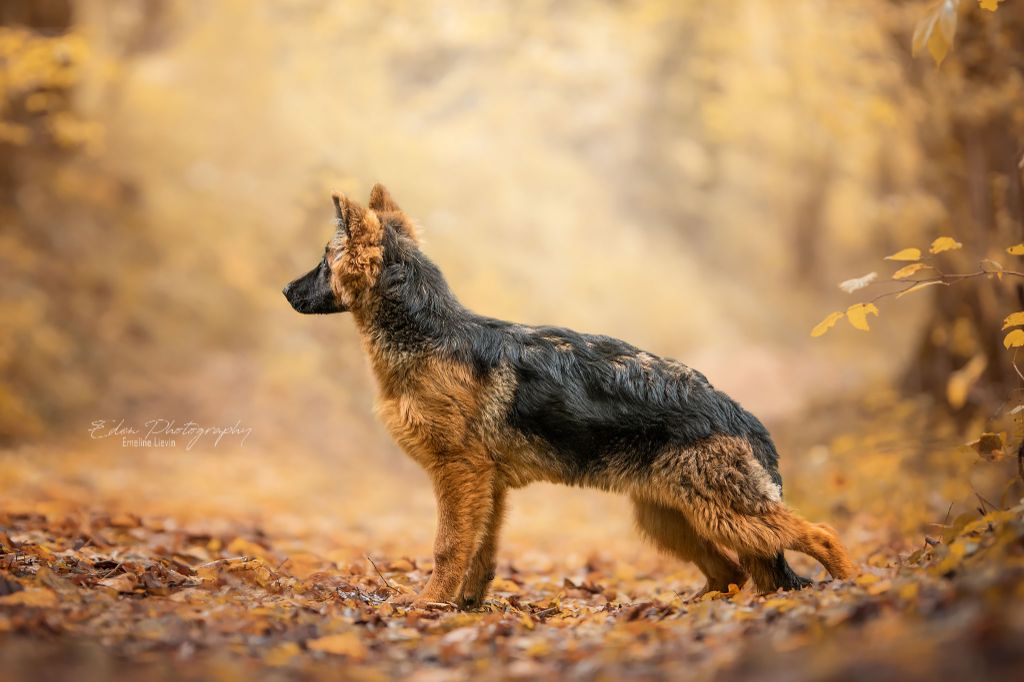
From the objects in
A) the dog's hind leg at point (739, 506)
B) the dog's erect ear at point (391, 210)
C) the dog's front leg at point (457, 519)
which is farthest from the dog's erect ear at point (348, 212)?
the dog's hind leg at point (739, 506)

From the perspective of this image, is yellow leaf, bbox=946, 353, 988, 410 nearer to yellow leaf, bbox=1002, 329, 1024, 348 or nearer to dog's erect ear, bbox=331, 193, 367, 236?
yellow leaf, bbox=1002, 329, 1024, 348

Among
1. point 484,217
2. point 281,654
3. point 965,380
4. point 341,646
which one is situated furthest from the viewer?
point 484,217

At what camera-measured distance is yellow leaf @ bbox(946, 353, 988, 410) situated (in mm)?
8688

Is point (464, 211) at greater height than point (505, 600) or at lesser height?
greater

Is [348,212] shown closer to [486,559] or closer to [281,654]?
[486,559]

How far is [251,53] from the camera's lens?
51.3 ft

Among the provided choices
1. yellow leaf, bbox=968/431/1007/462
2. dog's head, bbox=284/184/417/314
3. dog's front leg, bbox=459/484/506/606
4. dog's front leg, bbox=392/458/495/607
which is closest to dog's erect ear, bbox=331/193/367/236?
dog's head, bbox=284/184/417/314

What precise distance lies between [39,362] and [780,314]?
16551 millimetres

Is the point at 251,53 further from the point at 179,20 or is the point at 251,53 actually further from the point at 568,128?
the point at 568,128

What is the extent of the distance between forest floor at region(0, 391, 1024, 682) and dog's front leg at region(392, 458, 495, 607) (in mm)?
227

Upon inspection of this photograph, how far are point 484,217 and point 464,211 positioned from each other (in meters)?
0.51

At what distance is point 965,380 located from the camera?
8984mm

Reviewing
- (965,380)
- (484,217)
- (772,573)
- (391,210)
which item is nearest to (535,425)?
(772,573)

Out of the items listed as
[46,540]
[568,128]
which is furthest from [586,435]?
[568,128]
